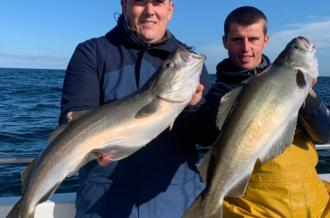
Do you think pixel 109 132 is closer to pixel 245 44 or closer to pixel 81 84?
pixel 81 84

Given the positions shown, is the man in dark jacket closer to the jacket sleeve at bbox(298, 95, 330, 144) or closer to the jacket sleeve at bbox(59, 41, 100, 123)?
the jacket sleeve at bbox(298, 95, 330, 144)

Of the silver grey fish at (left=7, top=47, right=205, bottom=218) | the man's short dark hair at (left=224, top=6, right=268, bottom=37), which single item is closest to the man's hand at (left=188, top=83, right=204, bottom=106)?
the silver grey fish at (left=7, top=47, right=205, bottom=218)

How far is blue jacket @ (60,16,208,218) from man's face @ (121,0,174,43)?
0.09m

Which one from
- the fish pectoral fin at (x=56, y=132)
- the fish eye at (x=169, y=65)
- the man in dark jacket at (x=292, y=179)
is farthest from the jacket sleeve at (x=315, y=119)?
the fish pectoral fin at (x=56, y=132)

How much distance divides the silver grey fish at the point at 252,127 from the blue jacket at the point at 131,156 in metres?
0.63

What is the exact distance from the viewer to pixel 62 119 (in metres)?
3.96

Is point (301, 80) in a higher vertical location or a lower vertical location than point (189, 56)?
lower

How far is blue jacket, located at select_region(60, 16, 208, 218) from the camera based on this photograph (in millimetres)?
3979

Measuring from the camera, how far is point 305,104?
12.2ft

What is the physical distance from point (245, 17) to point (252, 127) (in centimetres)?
152

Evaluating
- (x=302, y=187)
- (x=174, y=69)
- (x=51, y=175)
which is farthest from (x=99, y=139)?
(x=302, y=187)


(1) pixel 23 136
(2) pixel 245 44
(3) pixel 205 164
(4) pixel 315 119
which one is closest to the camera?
(3) pixel 205 164

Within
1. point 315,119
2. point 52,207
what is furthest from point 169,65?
point 52,207

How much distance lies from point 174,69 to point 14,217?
1.69 metres
